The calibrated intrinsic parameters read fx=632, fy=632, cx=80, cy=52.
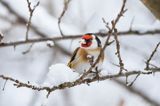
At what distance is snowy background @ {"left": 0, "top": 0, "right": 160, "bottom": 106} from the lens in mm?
6027

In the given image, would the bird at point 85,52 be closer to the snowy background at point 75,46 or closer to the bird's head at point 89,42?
the bird's head at point 89,42

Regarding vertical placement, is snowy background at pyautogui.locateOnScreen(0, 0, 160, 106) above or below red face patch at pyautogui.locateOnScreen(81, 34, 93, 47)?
below

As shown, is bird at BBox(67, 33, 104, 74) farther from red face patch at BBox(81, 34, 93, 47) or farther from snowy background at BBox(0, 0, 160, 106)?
snowy background at BBox(0, 0, 160, 106)

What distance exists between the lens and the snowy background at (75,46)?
6.03 metres

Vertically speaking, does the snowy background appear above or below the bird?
below

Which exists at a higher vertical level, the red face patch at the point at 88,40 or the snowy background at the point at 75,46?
the red face patch at the point at 88,40

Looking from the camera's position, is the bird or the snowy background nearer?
the bird

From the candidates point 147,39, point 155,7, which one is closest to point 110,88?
point 147,39

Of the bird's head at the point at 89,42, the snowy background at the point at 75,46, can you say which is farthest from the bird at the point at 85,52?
the snowy background at the point at 75,46

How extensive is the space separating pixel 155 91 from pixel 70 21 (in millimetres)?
1972

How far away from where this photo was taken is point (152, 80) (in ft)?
24.6

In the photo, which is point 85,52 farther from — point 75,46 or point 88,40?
point 75,46

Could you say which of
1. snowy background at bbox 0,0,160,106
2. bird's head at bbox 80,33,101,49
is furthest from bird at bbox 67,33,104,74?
snowy background at bbox 0,0,160,106

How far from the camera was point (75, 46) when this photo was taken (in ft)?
19.9
